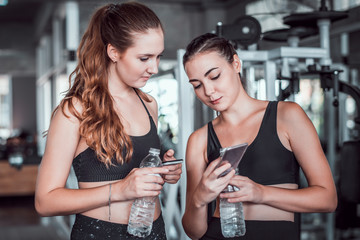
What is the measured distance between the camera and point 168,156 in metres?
1.36

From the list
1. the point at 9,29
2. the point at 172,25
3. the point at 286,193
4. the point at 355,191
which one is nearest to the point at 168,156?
the point at 286,193

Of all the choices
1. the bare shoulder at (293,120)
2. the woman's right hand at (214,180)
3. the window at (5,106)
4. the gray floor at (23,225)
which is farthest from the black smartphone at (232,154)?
the window at (5,106)

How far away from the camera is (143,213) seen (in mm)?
1289

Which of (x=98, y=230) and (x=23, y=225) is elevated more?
A: (x=98, y=230)

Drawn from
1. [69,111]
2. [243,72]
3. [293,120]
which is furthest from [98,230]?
[243,72]

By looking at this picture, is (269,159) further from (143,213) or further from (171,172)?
(143,213)

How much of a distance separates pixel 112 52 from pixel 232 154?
1.69 feet

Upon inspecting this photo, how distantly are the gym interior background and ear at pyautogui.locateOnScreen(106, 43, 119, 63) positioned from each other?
44 cm

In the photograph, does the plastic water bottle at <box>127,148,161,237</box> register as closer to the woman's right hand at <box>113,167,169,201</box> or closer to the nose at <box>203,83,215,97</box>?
the woman's right hand at <box>113,167,169,201</box>

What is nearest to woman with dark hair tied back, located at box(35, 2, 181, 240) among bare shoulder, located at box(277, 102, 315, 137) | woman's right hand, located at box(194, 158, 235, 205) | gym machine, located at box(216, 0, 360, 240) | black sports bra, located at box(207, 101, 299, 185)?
woman's right hand, located at box(194, 158, 235, 205)

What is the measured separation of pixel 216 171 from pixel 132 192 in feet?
0.79

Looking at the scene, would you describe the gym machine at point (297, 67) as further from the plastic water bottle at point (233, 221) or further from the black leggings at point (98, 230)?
the black leggings at point (98, 230)

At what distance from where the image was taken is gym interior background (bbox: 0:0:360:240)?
2.36 meters

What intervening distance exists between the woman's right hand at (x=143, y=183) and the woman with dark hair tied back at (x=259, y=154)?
14 centimetres
